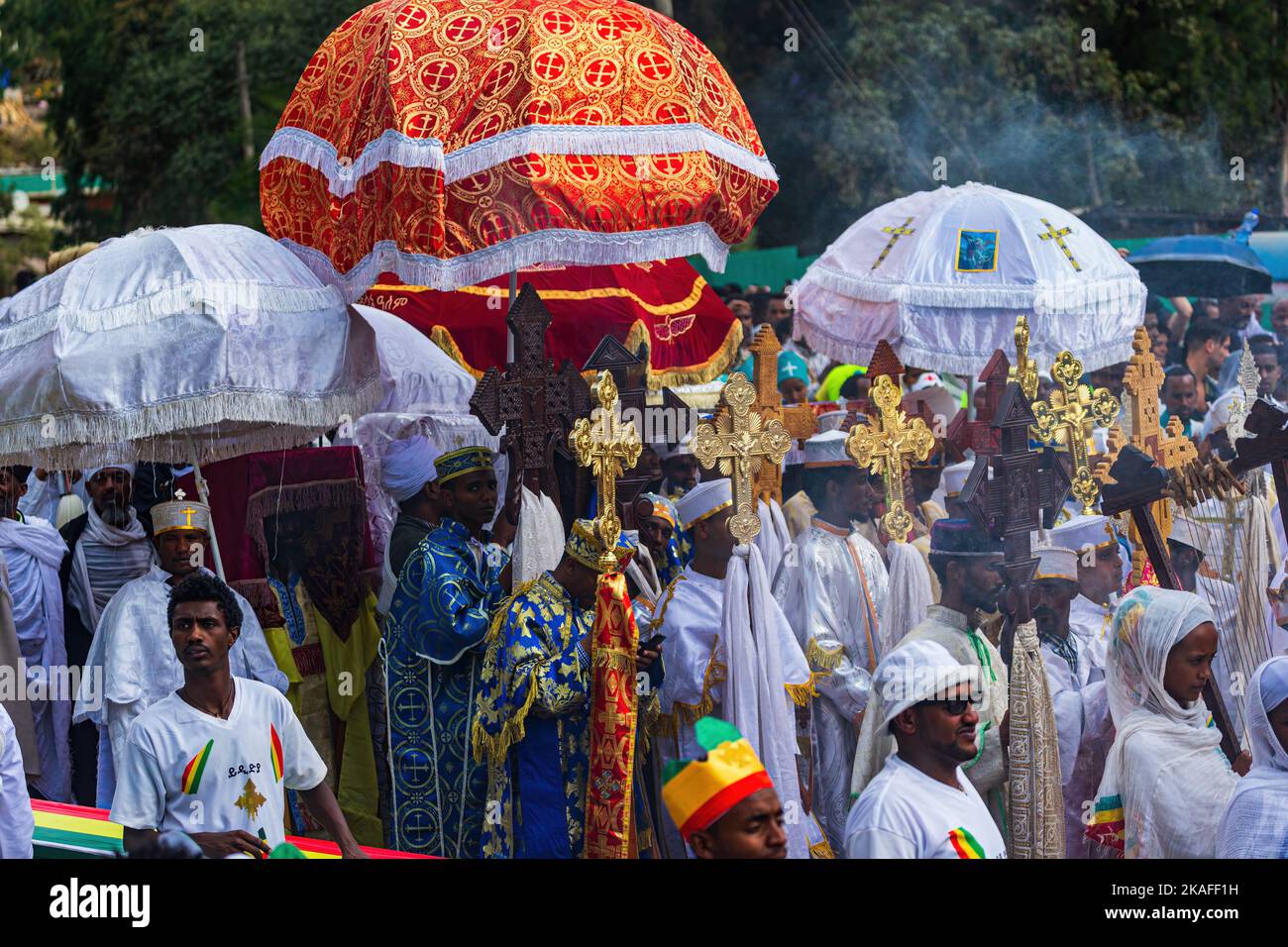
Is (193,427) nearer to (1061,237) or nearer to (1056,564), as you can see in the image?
(1056,564)

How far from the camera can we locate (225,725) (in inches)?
201

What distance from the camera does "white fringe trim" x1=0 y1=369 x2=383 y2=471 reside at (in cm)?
618

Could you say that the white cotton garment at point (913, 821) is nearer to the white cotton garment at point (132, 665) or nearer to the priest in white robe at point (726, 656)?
the priest in white robe at point (726, 656)

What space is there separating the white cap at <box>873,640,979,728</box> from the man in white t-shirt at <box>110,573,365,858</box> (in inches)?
67.7

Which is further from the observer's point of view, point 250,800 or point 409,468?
point 409,468

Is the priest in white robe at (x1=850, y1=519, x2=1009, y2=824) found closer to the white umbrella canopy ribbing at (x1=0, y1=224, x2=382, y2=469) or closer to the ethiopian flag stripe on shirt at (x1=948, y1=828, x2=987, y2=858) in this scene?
the ethiopian flag stripe on shirt at (x1=948, y1=828, x2=987, y2=858)

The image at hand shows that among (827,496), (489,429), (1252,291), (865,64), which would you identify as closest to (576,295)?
(827,496)

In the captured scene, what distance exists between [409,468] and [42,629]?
5.81 feet

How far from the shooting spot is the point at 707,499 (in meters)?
6.12

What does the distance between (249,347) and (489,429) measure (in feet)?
3.18

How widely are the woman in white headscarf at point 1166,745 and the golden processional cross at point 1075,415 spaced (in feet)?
3.96

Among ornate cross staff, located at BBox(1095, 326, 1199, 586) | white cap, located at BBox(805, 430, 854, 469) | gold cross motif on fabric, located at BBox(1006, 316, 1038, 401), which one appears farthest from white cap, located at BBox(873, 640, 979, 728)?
ornate cross staff, located at BBox(1095, 326, 1199, 586)

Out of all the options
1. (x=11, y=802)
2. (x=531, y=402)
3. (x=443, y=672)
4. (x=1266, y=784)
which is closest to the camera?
(x=1266, y=784)

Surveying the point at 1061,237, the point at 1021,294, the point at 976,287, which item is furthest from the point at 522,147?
the point at 1061,237
